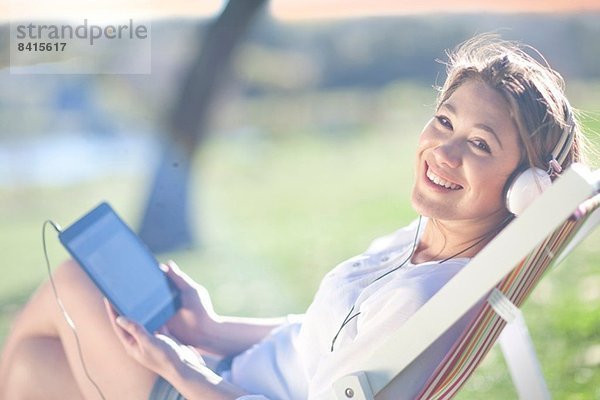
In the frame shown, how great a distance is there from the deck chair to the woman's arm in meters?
0.59

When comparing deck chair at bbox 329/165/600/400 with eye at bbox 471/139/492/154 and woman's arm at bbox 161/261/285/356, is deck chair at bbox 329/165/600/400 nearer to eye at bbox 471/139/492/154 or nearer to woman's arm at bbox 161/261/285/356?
eye at bbox 471/139/492/154

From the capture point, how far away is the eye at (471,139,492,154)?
2172 millimetres

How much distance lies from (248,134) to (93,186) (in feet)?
4.70

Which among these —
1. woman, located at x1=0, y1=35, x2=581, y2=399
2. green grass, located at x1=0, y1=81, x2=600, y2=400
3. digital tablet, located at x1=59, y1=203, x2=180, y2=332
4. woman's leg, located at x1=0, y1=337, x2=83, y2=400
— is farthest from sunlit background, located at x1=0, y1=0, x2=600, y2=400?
woman's leg, located at x1=0, y1=337, x2=83, y2=400

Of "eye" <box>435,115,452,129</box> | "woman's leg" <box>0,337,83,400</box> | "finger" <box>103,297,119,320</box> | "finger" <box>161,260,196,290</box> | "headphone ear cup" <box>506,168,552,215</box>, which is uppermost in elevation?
"eye" <box>435,115,452,129</box>

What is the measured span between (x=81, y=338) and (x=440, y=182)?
0.91 m

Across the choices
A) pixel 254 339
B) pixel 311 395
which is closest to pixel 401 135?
pixel 254 339

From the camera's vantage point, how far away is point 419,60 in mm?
7438

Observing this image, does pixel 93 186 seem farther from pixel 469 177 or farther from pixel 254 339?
pixel 469 177

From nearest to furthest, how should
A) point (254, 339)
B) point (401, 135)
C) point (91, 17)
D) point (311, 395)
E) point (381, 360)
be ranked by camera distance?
1. point (381, 360)
2. point (311, 395)
3. point (254, 339)
4. point (91, 17)
5. point (401, 135)

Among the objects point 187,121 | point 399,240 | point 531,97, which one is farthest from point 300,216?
point 531,97

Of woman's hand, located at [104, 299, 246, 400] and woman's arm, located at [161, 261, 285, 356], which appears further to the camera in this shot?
woman's arm, located at [161, 261, 285, 356]

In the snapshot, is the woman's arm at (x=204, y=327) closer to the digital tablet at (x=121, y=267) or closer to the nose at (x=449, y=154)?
the digital tablet at (x=121, y=267)

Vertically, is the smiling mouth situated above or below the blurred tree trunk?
below
